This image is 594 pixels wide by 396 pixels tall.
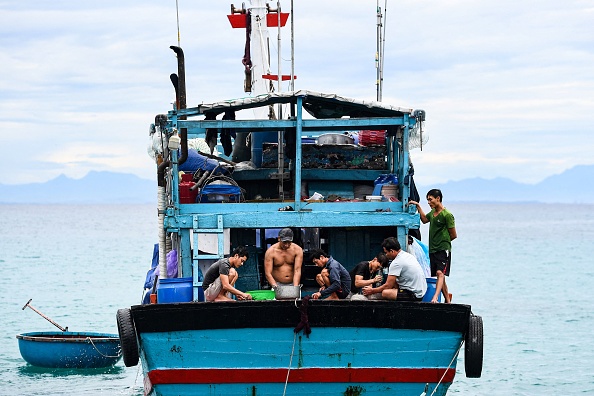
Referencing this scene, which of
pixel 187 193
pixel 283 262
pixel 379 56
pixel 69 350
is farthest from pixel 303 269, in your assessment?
pixel 69 350

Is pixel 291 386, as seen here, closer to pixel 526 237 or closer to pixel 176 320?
pixel 176 320

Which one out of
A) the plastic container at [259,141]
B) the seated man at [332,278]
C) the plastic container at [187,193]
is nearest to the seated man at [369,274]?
the seated man at [332,278]

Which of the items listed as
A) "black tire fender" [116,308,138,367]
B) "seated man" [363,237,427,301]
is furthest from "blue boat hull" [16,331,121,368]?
"seated man" [363,237,427,301]

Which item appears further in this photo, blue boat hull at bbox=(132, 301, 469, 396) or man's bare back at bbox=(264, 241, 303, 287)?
man's bare back at bbox=(264, 241, 303, 287)

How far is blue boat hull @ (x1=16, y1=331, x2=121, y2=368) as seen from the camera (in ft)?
60.1

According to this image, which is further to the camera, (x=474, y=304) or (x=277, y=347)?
(x=474, y=304)

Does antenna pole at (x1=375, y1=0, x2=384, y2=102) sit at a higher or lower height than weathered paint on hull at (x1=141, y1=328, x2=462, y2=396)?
higher

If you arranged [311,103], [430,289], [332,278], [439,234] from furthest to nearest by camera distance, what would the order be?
[311,103] < [439,234] < [430,289] < [332,278]

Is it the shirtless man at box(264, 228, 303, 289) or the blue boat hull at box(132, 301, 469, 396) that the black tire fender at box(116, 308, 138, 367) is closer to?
the blue boat hull at box(132, 301, 469, 396)

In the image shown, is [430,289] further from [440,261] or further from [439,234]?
[439,234]

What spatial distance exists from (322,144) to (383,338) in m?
4.53

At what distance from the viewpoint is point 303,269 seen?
44.1 feet

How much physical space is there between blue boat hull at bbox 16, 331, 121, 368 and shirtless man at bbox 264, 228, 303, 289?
7114 mm

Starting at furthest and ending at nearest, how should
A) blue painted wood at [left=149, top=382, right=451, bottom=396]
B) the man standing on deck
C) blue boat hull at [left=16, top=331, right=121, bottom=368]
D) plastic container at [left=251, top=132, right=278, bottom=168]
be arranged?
blue boat hull at [left=16, top=331, right=121, bottom=368] < plastic container at [left=251, top=132, right=278, bottom=168] < the man standing on deck < blue painted wood at [left=149, top=382, right=451, bottom=396]
